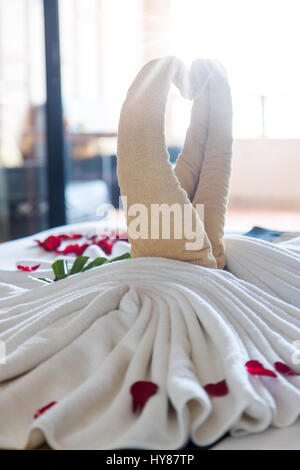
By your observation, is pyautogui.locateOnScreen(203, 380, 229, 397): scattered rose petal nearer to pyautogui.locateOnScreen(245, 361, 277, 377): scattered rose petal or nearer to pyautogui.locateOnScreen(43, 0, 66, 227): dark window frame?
pyautogui.locateOnScreen(245, 361, 277, 377): scattered rose petal

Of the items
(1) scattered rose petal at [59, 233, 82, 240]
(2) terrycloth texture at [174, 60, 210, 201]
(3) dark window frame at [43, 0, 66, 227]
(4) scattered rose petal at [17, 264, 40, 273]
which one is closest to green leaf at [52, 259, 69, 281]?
(4) scattered rose petal at [17, 264, 40, 273]

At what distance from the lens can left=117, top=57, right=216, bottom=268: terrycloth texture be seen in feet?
2.92

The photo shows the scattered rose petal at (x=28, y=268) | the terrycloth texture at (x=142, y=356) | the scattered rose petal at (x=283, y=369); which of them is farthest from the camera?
the scattered rose petal at (x=28, y=268)

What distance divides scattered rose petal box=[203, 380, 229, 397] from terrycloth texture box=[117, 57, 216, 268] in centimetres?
31

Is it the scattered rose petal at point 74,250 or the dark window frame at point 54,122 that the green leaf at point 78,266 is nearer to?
the scattered rose petal at point 74,250

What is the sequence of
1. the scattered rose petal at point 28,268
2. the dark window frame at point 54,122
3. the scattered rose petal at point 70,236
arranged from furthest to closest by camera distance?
the dark window frame at point 54,122
the scattered rose petal at point 70,236
the scattered rose petal at point 28,268

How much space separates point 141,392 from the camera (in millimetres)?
616

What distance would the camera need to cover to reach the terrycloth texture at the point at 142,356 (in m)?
0.59

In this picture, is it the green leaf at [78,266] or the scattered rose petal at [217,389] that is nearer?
the scattered rose petal at [217,389]

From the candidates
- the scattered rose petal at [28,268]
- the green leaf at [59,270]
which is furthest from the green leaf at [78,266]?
the scattered rose petal at [28,268]

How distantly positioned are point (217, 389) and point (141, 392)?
0.29 ft

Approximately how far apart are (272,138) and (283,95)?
19.3 inches

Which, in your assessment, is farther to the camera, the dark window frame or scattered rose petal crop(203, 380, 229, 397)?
the dark window frame

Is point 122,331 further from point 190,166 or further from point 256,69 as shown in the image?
point 256,69
